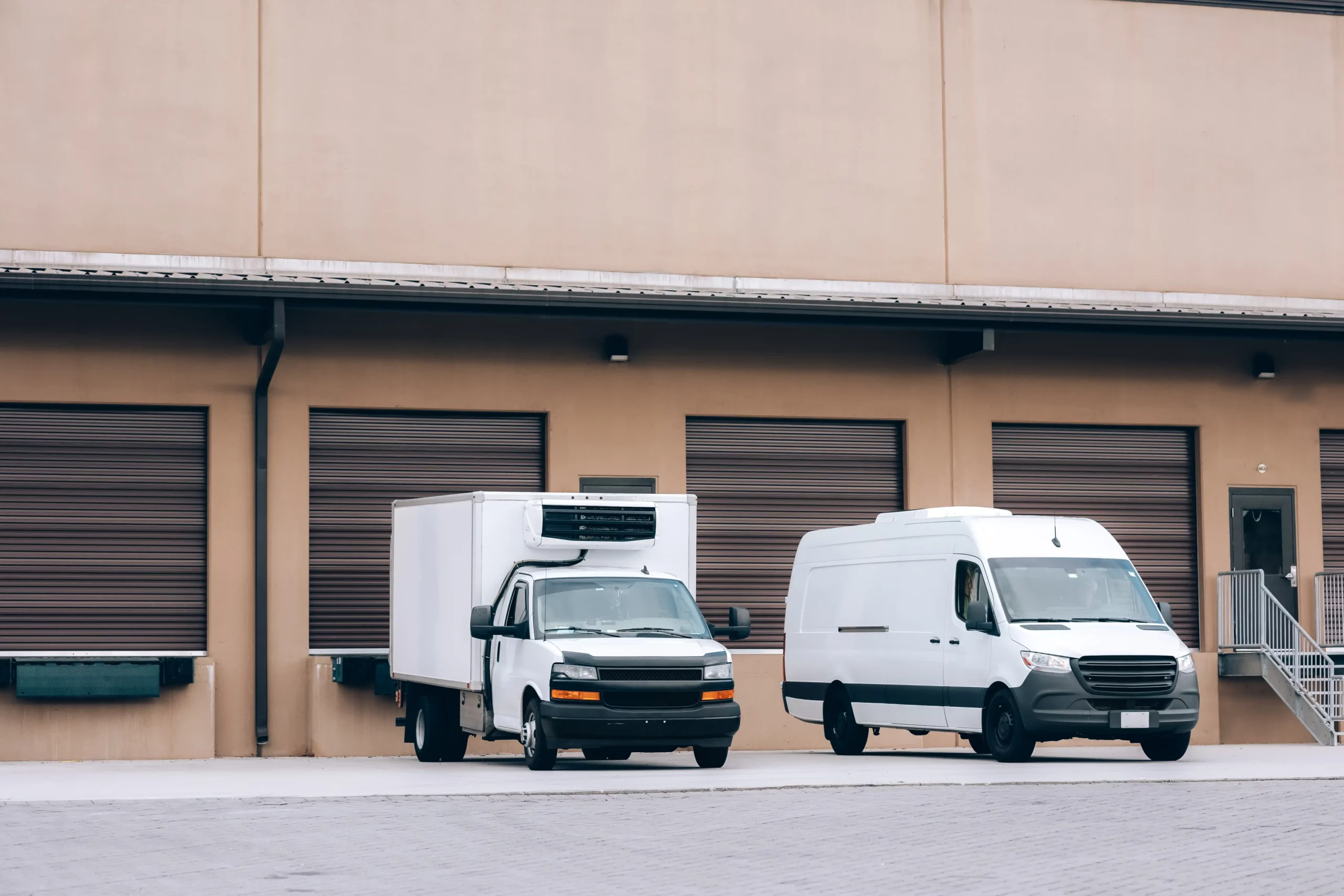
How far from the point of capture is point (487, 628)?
18.2 meters

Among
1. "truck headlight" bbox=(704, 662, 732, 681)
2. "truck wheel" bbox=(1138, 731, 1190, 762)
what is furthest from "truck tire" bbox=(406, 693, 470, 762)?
"truck wheel" bbox=(1138, 731, 1190, 762)

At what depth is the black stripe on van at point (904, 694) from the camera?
62.2ft

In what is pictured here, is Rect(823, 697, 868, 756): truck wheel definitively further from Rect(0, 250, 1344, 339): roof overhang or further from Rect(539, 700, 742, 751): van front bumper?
Rect(0, 250, 1344, 339): roof overhang

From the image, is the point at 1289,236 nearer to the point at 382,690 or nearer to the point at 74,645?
the point at 382,690

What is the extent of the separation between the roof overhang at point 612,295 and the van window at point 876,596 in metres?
3.66

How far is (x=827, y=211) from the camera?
83.8 feet

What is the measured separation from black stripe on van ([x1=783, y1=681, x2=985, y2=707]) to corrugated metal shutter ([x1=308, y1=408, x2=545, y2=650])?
4.53 metres

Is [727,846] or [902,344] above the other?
[902,344]

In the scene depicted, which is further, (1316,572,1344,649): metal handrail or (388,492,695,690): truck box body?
(1316,572,1344,649): metal handrail

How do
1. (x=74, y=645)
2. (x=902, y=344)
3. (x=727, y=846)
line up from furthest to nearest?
(x=902, y=344), (x=74, y=645), (x=727, y=846)

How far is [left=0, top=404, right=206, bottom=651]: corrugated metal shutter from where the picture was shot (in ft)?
73.4

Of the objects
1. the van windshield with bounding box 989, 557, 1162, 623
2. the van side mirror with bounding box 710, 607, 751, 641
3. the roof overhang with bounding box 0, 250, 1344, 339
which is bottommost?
the van side mirror with bounding box 710, 607, 751, 641

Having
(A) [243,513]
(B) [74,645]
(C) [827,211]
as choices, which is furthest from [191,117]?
(C) [827,211]

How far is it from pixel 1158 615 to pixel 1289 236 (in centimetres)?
1007
